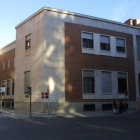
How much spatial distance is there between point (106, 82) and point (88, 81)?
2913 millimetres

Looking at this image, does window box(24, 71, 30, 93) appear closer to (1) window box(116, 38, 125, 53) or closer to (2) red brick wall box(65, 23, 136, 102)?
(2) red brick wall box(65, 23, 136, 102)

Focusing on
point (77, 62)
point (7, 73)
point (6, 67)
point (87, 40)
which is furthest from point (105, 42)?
point (6, 67)

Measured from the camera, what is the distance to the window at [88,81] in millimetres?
26812

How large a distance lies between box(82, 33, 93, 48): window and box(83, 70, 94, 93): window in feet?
11.4

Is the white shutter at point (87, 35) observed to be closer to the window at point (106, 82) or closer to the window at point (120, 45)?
the window at point (120, 45)

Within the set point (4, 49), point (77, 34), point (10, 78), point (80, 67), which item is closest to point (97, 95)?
point (80, 67)

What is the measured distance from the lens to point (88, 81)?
27141mm

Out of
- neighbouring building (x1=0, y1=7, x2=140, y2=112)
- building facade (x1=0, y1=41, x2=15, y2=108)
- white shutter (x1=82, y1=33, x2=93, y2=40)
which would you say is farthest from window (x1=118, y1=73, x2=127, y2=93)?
building facade (x1=0, y1=41, x2=15, y2=108)

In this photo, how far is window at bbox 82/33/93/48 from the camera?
90.0 ft

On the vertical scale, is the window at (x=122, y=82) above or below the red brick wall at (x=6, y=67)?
below

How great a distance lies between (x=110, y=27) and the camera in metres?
29.8

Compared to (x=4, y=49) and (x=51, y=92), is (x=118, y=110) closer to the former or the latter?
(x=51, y=92)

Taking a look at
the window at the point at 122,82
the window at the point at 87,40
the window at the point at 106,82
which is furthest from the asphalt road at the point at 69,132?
the window at the point at 122,82

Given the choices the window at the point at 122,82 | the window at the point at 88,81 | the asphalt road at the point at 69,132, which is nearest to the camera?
the asphalt road at the point at 69,132
